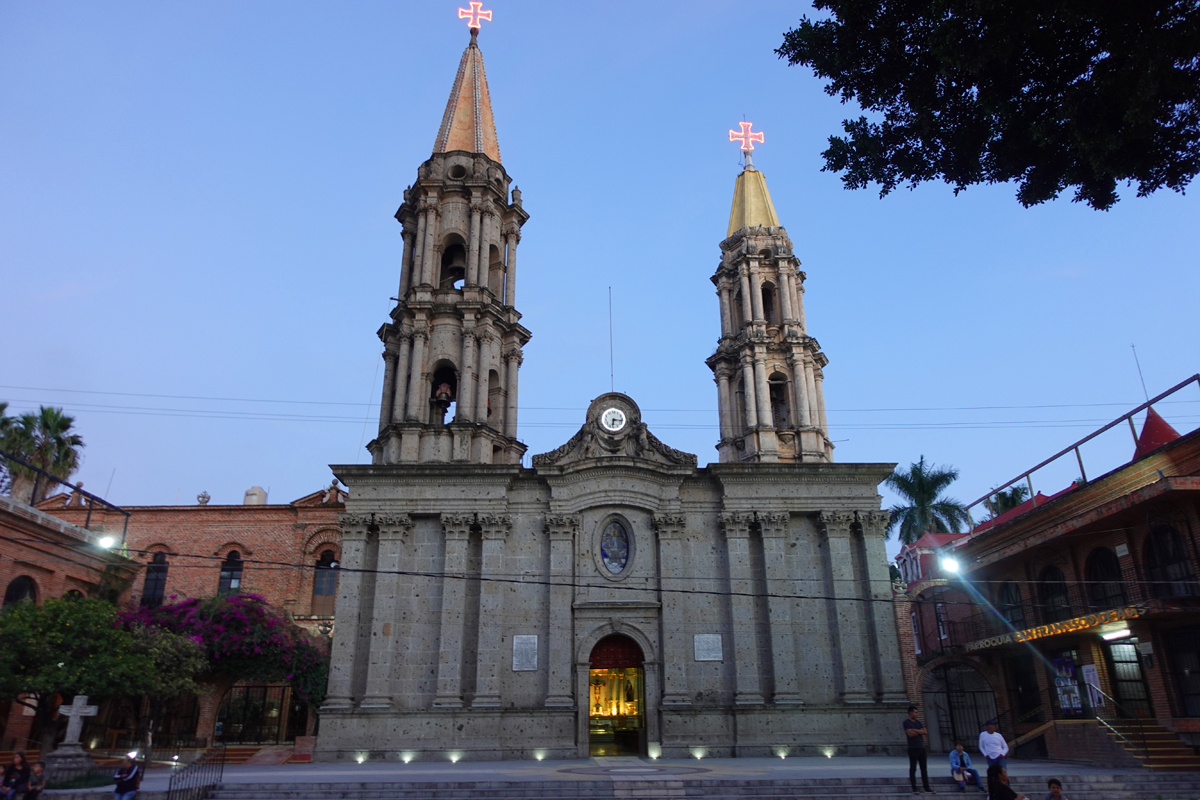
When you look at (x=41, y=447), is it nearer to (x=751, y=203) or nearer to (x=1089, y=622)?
(x=751, y=203)

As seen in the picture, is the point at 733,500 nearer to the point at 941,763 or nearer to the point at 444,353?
the point at 941,763

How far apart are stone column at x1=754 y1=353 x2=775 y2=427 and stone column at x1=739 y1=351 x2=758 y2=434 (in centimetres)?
16

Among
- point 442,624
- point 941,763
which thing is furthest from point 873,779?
point 442,624

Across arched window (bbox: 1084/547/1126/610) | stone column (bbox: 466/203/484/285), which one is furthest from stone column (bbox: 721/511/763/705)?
stone column (bbox: 466/203/484/285)

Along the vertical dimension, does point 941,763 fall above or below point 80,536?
below

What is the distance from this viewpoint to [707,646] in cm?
2727

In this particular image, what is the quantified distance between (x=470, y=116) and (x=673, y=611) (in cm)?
2376

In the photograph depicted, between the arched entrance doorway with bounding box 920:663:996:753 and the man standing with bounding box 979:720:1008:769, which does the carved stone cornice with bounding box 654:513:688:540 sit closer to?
the arched entrance doorway with bounding box 920:663:996:753

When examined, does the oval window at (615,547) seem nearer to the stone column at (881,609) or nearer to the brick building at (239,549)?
the stone column at (881,609)

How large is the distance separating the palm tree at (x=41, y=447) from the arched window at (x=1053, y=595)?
41.5 meters

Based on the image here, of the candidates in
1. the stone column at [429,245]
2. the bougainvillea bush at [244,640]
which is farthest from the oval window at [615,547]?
the stone column at [429,245]

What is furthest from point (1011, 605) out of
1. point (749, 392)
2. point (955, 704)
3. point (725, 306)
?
point (725, 306)

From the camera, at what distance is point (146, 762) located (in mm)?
24906

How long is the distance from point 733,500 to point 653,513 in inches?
112
